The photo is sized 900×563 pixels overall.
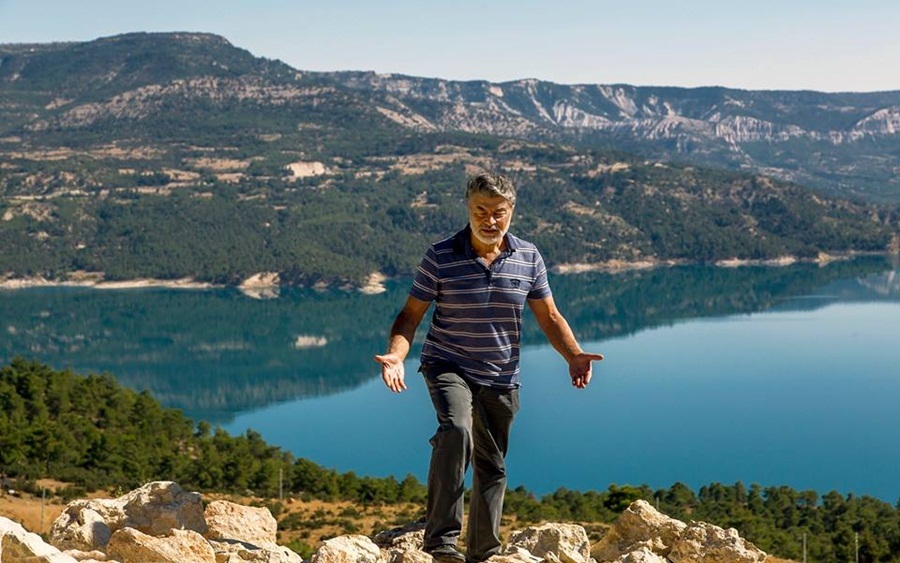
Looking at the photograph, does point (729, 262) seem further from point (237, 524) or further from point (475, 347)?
point (475, 347)

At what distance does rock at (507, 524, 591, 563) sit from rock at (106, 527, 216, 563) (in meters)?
1.58

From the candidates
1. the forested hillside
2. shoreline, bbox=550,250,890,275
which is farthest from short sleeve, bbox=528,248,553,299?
shoreline, bbox=550,250,890,275

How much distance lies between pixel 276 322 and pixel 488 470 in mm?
82391

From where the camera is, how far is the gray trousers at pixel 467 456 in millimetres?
4289

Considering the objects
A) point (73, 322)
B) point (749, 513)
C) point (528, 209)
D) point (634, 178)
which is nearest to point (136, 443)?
point (749, 513)

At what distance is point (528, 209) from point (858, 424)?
87.2m

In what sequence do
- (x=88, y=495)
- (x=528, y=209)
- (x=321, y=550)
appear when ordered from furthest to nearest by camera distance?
(x=528, y=209)
(x=88, y=495)
(x=321, y=550)

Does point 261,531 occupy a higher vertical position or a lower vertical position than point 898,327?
higher

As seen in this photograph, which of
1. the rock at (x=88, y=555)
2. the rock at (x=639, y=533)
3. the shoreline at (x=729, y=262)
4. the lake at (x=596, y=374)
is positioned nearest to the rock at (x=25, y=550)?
the rock at (x=88, y=555)

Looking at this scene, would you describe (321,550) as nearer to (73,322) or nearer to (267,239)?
(73,322)

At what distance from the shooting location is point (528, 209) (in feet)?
454

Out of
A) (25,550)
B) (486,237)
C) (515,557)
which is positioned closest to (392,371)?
(486,237)

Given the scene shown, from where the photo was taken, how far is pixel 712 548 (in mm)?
5414

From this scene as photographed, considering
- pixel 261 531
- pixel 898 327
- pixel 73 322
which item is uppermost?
pixel 261 531
